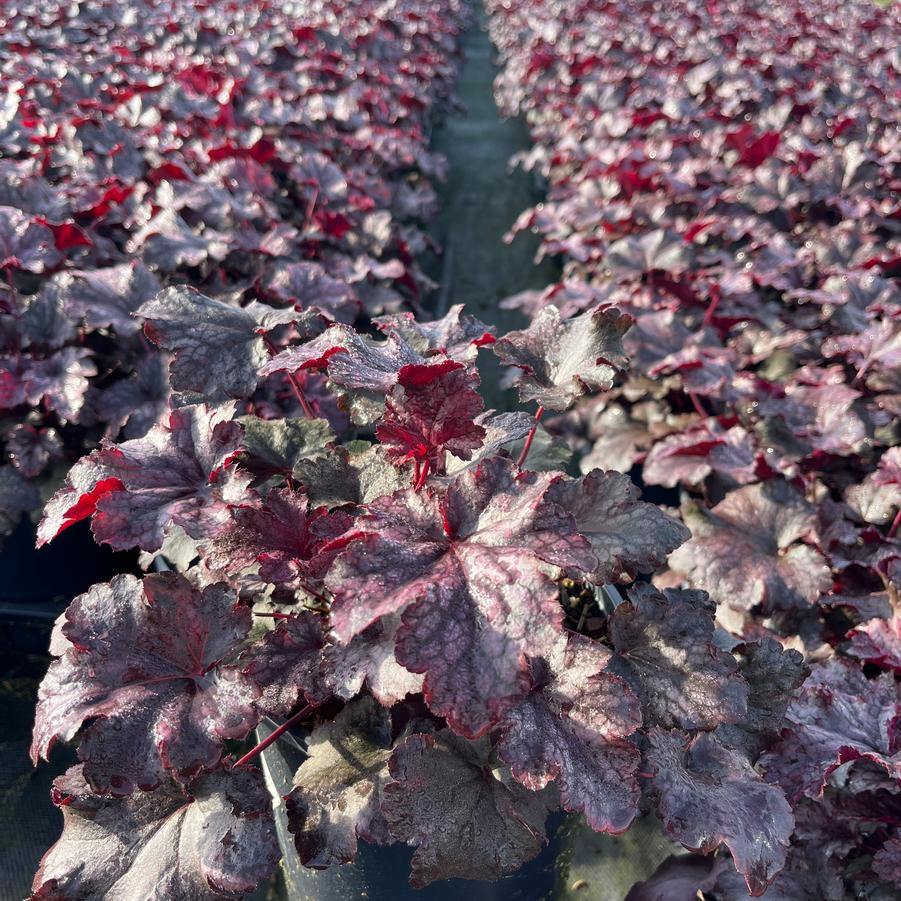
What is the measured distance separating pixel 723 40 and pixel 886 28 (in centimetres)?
247

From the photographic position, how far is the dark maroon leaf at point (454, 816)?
3.26ft

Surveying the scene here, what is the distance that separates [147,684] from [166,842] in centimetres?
21

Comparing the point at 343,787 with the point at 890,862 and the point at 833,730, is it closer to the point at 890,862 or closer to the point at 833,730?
the point at 833,730

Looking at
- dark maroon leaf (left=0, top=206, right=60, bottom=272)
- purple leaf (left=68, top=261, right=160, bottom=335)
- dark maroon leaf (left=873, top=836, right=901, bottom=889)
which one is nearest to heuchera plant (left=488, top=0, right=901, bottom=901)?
dark maroon leaf (left=873, top=836, right=901, bottom=889)

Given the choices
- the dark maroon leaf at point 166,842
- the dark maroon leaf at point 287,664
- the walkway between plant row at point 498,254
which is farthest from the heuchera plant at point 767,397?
the dark maroon leaf at point 166,842

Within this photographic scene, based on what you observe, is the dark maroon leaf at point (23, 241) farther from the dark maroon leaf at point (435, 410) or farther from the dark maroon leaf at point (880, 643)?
the dark maroon leaf at point (880, 643)

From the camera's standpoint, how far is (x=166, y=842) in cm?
102

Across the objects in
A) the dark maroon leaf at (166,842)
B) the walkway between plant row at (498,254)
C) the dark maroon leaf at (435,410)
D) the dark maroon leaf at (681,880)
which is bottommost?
the walkway between plant row at (498,254)

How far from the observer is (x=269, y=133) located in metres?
3.44

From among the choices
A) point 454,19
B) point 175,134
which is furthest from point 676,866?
point 454,19

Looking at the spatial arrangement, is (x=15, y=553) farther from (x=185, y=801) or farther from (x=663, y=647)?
(x=663, y=647)

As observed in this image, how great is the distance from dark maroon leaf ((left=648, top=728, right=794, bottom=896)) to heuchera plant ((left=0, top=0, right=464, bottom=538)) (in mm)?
892

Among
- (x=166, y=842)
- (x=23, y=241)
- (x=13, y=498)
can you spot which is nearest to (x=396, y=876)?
(x=166, y=842)

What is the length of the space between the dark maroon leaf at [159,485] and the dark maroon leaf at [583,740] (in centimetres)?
49
